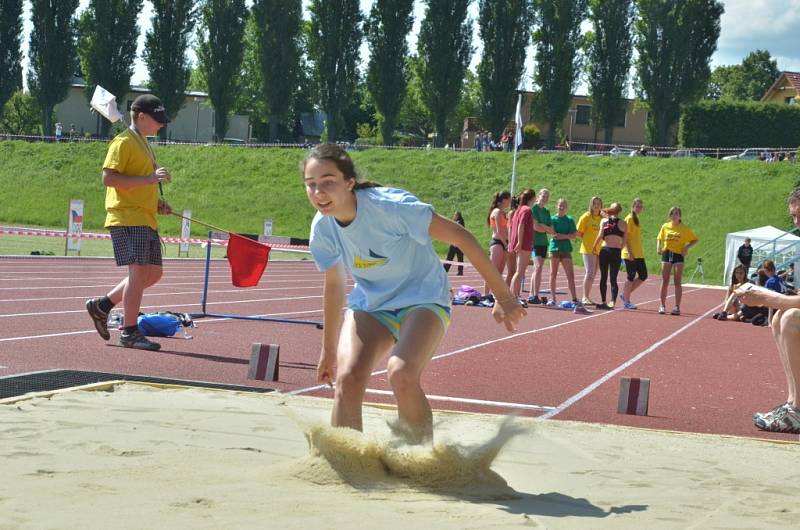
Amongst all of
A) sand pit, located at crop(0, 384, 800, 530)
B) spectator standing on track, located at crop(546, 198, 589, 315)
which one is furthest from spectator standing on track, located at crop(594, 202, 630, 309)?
sand pit, located at crop(0, 384, 800, 530)

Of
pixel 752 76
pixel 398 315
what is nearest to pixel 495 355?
pixel 398 315

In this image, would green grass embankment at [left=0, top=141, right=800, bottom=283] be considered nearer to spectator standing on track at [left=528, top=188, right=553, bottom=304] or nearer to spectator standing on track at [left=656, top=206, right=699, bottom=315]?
spectator standing on track at [left=656, top=206, right=699, bottom=315]

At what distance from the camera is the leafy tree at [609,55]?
56.9 m

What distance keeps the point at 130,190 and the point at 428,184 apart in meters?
41.9

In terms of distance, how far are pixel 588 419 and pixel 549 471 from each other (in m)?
1.92

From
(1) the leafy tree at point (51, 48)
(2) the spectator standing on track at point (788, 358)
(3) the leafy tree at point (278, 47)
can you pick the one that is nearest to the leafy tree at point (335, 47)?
(3) the leafy tree at point (278, 47)

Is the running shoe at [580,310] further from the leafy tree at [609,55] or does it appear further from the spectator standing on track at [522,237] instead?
the leafy tree at [609,55]

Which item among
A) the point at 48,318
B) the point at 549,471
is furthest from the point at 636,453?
the point at 48,318

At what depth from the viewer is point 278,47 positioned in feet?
195

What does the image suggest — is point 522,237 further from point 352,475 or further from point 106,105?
point 352,475

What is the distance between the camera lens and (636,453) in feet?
18.3

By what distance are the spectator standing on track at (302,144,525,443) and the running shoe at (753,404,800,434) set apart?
9.51 feet

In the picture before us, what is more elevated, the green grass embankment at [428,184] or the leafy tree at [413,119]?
the leafy tree at [413,119]

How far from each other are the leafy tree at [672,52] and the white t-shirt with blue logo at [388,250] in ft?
175
